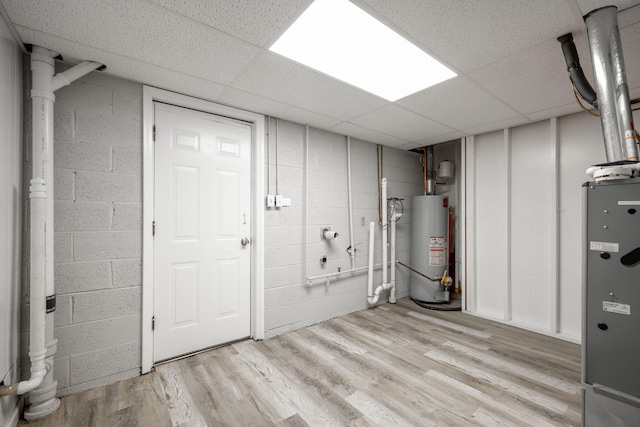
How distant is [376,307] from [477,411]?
6.76 feet

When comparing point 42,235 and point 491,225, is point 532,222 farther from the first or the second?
point 42,235

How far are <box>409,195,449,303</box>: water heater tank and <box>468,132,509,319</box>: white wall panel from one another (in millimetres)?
482

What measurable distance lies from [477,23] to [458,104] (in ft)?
3.74

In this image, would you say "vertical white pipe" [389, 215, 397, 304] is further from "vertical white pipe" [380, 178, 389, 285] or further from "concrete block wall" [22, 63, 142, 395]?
"concrete block wall" [22, 63, 142, 395]

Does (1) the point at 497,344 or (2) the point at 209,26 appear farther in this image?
(1) the point at 497,344

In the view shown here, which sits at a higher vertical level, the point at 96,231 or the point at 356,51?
the point at 356,51

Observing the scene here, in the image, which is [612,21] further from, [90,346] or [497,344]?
[90,346]

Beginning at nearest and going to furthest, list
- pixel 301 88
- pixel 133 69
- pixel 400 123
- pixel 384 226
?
pixel 133 69, pixel 301 88, pixel 400 123, pixel 384 226

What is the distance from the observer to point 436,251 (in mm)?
3967

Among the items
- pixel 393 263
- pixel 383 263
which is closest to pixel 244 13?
pixel 383 263

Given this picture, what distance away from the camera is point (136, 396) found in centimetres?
192

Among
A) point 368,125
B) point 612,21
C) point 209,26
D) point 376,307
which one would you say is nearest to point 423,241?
point 376,307

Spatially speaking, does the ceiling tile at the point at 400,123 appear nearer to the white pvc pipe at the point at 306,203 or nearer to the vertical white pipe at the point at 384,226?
the white pvc pipe at the point at 306,203

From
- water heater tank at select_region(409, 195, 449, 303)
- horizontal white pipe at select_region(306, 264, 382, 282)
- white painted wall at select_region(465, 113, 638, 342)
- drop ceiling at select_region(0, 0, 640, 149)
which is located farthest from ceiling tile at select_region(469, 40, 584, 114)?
horizontal white pipe at select_region(306, 264, 382, 282)
